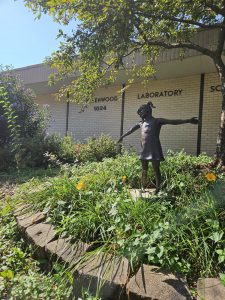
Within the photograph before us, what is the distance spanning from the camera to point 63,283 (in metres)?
3.37

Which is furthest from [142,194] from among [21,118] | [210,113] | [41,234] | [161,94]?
[161,94]

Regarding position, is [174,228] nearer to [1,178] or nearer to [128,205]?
[128,205]

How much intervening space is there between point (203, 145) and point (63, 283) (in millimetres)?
11850

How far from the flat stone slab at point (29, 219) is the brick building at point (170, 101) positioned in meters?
8.07

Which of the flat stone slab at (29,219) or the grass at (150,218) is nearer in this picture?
the grass at (150,218)

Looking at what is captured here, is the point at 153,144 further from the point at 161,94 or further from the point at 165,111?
the point at 161,94

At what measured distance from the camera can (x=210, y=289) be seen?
288cm

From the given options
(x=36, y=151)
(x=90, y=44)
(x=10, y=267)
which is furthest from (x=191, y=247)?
(x=36, y=151)

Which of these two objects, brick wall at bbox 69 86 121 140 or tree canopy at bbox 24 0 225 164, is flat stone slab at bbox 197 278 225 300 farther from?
brick wall at bbox 69 86 121 140

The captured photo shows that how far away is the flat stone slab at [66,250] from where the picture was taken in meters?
3.60

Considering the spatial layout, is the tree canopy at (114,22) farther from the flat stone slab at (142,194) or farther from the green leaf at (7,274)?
the green leaf at (7,274)

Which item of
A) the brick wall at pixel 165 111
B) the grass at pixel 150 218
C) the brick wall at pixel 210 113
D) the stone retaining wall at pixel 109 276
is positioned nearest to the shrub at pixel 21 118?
the brick wall at pixel 165 111

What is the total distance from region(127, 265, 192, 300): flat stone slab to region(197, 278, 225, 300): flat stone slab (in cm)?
10

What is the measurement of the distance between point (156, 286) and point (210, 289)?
399 mm
